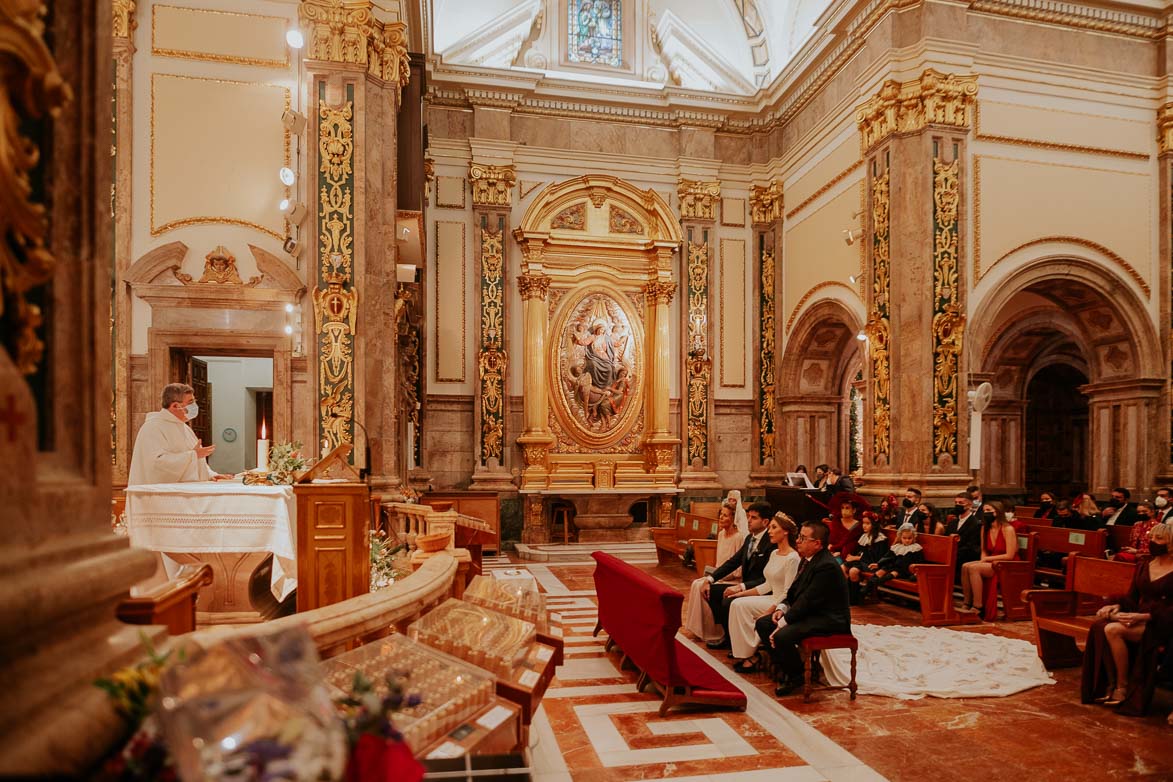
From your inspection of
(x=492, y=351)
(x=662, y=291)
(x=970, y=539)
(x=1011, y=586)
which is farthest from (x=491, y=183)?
(x=1011, y=586)

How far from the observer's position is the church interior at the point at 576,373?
1519mm

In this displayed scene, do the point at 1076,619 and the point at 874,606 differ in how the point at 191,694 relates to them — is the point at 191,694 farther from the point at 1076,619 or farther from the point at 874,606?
the point at 874,606

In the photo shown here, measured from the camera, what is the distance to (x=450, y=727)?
229cm

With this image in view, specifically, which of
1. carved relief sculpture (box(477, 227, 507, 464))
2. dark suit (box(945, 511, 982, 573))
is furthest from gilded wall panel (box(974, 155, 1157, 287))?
carved relief sculpture (box(477, 227, 507, 464))

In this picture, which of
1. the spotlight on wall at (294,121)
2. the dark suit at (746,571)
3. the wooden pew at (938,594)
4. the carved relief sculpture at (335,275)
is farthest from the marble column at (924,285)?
the spotlight on wall at (294,121)

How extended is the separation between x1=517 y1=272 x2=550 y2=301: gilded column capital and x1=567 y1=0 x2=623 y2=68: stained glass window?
4.64 metres

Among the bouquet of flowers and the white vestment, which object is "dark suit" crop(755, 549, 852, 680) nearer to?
the bouquet of flowers

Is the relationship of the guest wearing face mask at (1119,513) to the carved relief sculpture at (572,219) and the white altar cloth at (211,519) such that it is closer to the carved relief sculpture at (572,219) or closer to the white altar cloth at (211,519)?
the carved relief sculpture at (572,219)

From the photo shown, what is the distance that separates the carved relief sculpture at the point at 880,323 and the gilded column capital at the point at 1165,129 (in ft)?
15.6

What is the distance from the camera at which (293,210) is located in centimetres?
793

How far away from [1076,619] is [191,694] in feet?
22.6

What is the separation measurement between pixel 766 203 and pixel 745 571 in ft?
34.3

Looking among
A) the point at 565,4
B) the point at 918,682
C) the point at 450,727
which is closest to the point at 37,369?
the point at 450,727

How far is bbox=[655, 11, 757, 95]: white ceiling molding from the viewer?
51.8ft
